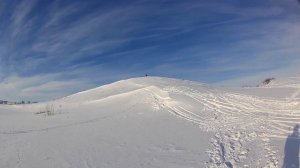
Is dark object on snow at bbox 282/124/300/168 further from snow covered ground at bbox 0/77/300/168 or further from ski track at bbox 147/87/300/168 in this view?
ski track at bbox 147/87/300/168

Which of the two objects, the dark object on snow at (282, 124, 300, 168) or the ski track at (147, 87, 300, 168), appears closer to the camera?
the dark object on snow at (282, 124, 300, 168)

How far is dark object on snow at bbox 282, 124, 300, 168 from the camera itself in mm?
8141

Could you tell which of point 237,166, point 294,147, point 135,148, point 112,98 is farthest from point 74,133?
point 112,98

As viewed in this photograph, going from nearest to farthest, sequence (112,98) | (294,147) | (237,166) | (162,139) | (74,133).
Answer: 1. (237,166)
2. (294,147)
3. (162,139)
4. (74,133)
5. (112,98)

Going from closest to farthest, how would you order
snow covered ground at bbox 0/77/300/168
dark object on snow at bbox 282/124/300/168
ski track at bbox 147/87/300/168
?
dark object on snow at bbox 282/124/300/168 → snow covered ground at bbox 0/77/300/168 → ski track at bbox 147/87/300/168

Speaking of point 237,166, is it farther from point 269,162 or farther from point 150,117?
point 150,117

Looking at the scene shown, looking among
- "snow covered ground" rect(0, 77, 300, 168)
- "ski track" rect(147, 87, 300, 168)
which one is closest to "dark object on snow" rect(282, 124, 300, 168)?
"snow covered ground" rect(0, 77, 300, 168)

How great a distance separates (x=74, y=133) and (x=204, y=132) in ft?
14.4

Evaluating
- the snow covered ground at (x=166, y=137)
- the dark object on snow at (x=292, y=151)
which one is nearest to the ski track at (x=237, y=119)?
the snow covered ground at (x=166, y=137)

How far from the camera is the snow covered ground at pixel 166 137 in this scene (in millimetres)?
8867

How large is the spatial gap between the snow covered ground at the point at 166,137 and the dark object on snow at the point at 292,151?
23mm

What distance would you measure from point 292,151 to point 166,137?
3.94 m

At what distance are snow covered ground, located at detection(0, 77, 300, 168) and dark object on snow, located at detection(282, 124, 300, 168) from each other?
23 mm

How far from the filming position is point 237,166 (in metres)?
8.28
